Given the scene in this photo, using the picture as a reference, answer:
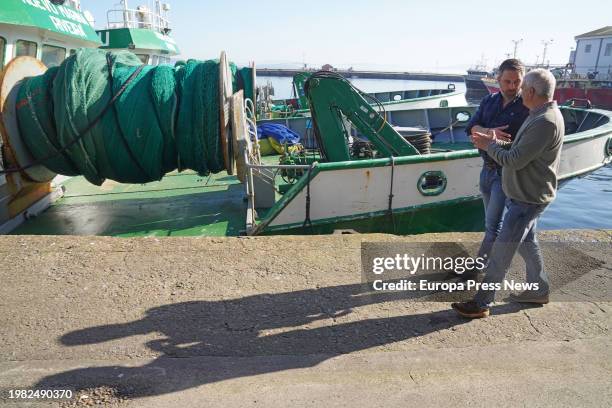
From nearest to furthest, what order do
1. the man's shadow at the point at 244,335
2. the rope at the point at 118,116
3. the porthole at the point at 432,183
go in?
1. the man's shadow at the point at 244,335
2. the rope at the point at 118,116
3. the porthole at the point at 432,183

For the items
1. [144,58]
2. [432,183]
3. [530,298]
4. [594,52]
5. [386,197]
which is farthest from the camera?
[594,52]

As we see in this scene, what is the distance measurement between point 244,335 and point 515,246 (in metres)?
1.86

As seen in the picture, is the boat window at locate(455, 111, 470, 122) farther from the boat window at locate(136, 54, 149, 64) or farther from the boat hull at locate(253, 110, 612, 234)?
the boat window at locate(136, 54, 149, 64)

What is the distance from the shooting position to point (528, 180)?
2699mm

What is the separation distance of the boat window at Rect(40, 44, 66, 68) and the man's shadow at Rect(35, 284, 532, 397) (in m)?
6.04

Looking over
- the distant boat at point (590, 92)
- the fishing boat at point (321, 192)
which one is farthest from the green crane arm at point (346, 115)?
the distant boat at point (590, 92)

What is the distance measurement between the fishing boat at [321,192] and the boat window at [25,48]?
41.4 inches

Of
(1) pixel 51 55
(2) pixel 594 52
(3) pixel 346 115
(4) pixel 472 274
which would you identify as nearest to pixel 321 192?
(3) pixel 346 115

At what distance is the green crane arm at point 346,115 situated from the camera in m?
6.12

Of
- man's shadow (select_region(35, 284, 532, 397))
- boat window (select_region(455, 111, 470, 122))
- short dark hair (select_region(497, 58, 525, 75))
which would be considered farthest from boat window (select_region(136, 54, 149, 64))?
short dark hair (select_region(497, 58, 525, 75))

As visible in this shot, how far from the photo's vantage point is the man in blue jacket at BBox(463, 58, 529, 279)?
3.08 metres

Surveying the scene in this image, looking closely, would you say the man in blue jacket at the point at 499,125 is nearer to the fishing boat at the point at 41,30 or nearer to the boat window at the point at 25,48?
the fishing boat at the point at 41,30

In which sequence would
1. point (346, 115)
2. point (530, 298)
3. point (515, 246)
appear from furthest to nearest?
point (346, 115)
point (530, 298)
point (515, 246)

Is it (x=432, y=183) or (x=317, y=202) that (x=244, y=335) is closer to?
(x=317, y=202)
